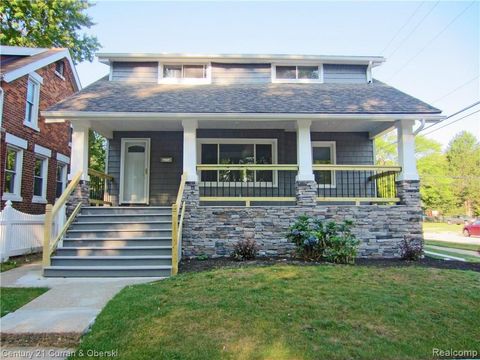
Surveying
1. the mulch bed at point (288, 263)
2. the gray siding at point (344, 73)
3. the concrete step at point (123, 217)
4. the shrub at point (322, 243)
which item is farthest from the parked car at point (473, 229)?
the concrete step at point (123, 217)

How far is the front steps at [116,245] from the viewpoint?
21.1ft

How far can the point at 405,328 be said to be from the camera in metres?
3.90

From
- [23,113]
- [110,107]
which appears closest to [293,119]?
[110,107]

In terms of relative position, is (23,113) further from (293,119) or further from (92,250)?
(293,119)

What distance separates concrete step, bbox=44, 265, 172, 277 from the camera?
252 inches

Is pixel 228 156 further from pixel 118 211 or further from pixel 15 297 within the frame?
pixel 15 297

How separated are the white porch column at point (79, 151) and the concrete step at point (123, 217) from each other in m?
1.16

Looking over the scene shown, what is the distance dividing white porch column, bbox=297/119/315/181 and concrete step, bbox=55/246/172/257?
3890 mm

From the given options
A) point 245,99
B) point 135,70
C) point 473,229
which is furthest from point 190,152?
point 473,229

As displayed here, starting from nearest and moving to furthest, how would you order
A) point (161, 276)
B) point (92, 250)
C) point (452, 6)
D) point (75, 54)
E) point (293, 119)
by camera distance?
point (161, 276)
point (92, 250)
point (293, 119)
point (452, 6)
point (75, 54)

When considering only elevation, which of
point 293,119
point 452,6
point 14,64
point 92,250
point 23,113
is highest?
point 452,6

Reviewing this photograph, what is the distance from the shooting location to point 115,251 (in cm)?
699

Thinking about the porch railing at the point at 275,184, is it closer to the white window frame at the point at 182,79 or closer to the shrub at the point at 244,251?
the shrub at the point at 244,251

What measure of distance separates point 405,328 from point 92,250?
5812 millimetres
